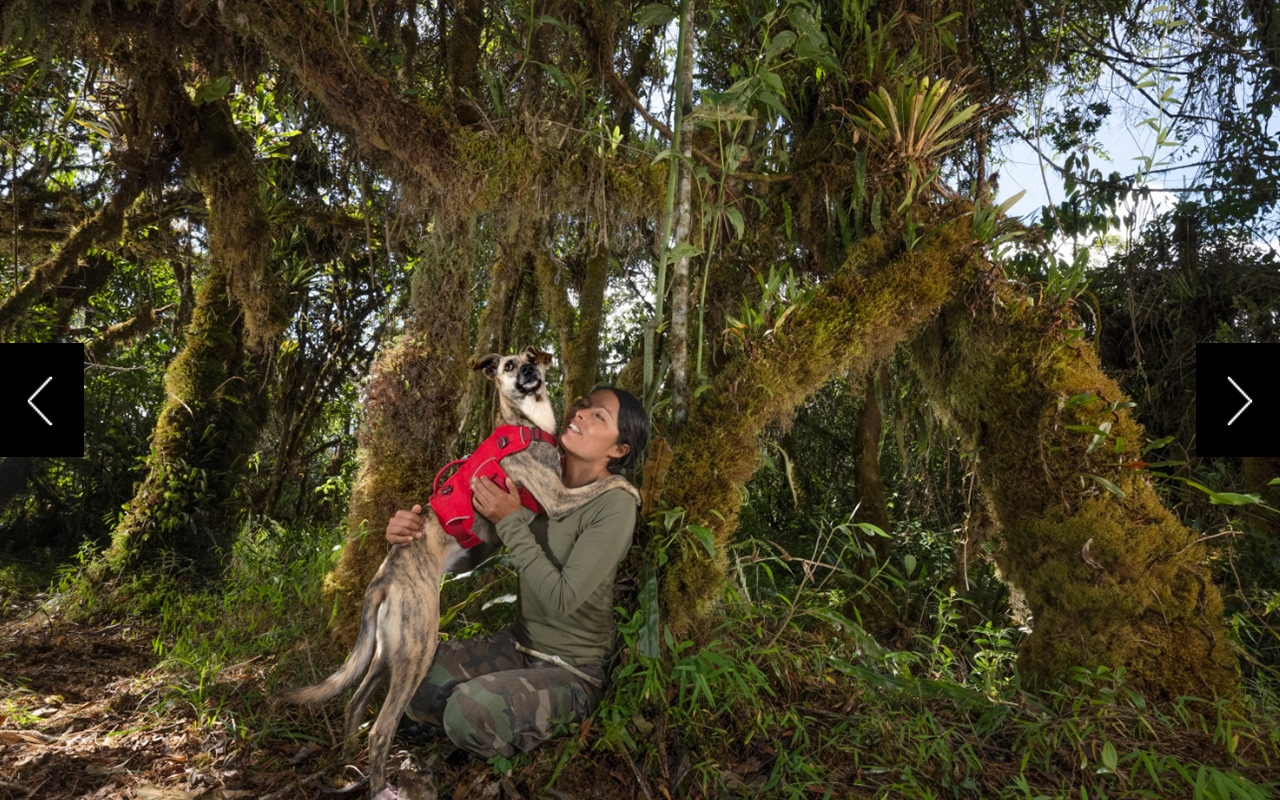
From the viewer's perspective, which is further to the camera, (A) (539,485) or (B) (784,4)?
(B) (784,4)

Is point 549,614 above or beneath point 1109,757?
above

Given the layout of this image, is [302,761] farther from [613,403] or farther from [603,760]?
[613,403]

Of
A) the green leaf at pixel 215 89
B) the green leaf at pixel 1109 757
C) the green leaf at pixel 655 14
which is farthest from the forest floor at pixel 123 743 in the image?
the green leaf at pixel 215 89

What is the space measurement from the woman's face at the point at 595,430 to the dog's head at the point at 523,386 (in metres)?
0.08

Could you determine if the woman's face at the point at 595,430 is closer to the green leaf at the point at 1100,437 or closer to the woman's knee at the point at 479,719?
the woman's knee at the point at 479,719

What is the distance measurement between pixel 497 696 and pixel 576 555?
1.64 feet

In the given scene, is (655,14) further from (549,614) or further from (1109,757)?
(1109,757)

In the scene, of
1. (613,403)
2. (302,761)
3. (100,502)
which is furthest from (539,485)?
(100,502)

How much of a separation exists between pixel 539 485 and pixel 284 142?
4.55 m

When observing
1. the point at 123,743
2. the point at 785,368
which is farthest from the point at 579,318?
the point at 123,743

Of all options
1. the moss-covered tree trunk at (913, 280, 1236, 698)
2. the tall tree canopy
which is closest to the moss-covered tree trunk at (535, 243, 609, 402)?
the tall tree canopy

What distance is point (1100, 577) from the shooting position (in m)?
3.04

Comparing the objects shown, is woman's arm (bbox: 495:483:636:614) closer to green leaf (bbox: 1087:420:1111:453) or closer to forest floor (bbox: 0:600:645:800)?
forest floor (bbox: 0:600:645:800)

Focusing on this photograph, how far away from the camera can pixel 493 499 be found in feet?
8.18
